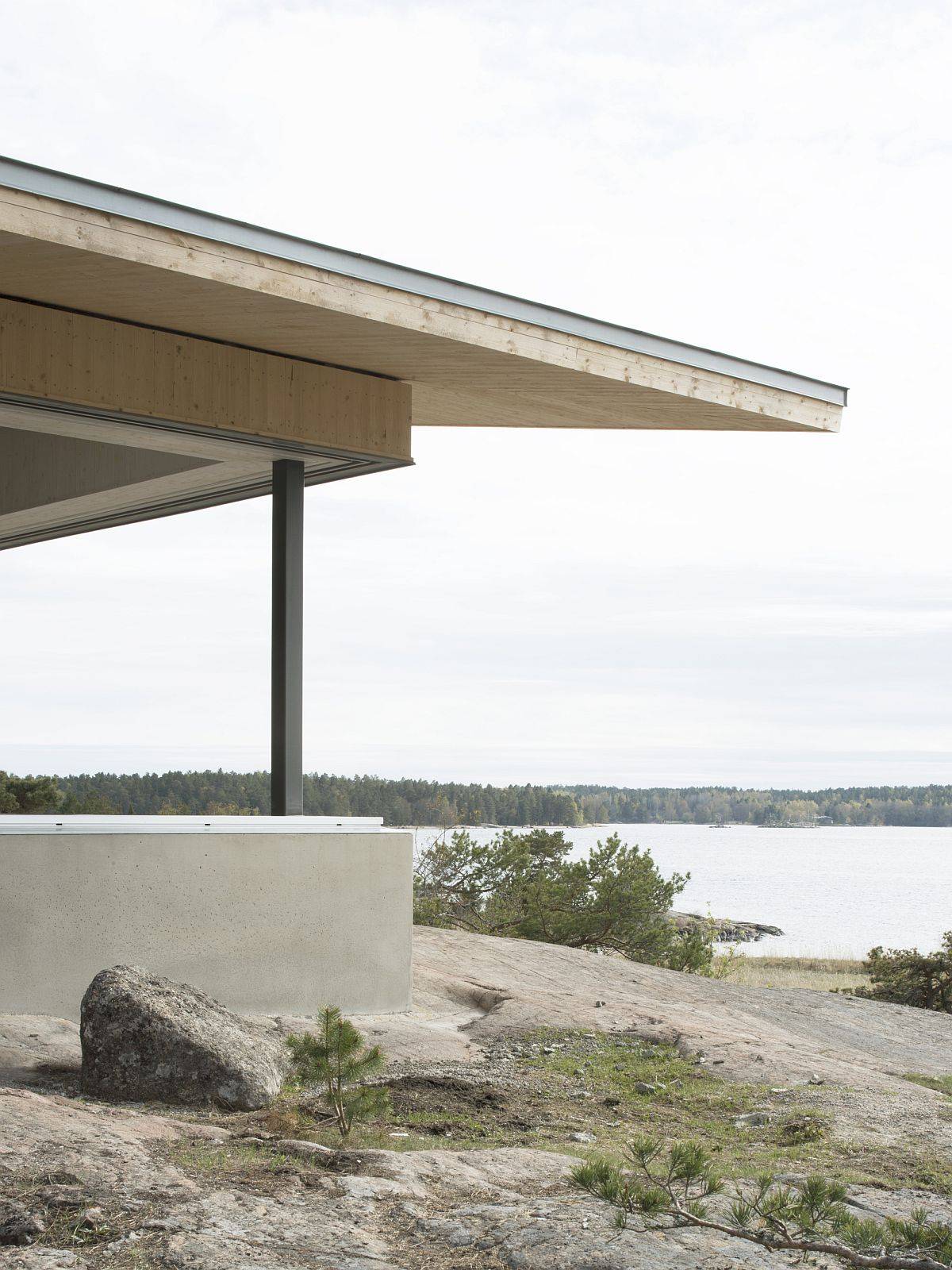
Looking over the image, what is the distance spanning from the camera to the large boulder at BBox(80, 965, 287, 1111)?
4.79 meters

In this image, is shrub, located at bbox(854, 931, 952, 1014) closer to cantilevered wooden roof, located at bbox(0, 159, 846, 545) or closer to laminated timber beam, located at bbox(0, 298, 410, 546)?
cantilevered wooden roof, located at bbox(0, 159, 846, 545)

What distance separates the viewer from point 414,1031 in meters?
6.60

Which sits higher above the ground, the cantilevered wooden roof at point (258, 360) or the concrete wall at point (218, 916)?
the cantilevered wooden roof at point (258, 360)

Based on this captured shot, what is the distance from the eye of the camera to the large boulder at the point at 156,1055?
4.79 meters

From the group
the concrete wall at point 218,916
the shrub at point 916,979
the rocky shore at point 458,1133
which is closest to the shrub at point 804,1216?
the rocky shore at point 458,1133

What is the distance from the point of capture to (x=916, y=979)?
1321 centimetres

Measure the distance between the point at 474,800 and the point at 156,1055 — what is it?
11905 mm

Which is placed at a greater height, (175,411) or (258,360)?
(258,360)

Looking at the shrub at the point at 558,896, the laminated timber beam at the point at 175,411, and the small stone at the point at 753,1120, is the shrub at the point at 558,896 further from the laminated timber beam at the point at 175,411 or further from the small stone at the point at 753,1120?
the small stone at the point at 753,1120

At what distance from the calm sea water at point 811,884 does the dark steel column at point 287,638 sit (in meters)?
8.25

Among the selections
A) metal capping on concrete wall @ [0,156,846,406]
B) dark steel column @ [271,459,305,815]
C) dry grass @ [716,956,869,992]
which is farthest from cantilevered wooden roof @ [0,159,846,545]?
dry grass @ [716,956,869,992]

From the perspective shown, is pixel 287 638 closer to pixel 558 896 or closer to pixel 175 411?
pixel 175 411

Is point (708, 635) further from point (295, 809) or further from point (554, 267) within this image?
point (295, 809)

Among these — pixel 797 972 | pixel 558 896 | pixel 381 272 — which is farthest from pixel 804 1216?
pixel 797 972
